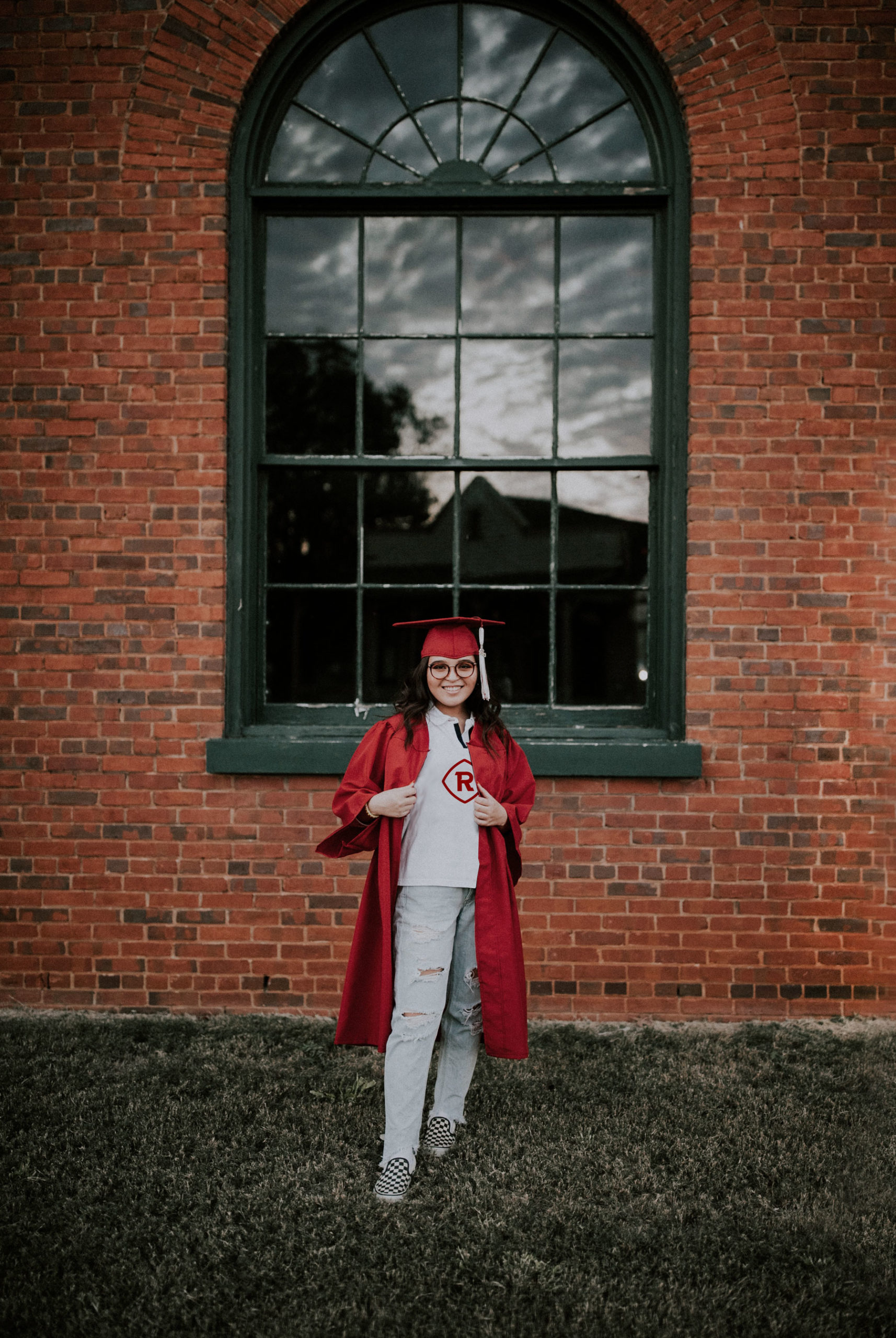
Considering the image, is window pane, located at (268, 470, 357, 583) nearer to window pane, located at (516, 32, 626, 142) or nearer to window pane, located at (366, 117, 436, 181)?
window pane, located at (366, 117, 436, 181)

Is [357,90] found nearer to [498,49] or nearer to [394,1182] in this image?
[498,49]

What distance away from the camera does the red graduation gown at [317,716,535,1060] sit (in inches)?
115

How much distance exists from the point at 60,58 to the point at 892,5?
3.86 metres

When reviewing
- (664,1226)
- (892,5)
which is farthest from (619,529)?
(664,1226)

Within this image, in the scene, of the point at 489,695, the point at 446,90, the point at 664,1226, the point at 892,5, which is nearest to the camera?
the point at 664,1226

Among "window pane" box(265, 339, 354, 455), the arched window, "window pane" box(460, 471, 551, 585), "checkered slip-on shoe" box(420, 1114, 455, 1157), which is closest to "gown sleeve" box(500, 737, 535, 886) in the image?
"checkered slip-on shoe" box(420, 1114, 455, 1157)

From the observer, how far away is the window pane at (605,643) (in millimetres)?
4551

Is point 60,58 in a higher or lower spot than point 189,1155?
higher

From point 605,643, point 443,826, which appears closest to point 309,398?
point 605,643

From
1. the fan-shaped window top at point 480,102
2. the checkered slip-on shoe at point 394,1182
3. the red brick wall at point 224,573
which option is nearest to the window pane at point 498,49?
the fan-shaped window top at point 480,102

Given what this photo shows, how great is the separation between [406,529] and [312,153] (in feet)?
6.27

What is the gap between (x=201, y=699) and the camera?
4.33 m

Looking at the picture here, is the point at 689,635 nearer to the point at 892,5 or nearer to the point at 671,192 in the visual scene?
the point at 671,192

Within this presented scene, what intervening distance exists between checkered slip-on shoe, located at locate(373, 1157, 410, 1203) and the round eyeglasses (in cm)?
151
